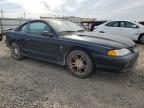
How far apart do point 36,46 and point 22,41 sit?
72 centimetres

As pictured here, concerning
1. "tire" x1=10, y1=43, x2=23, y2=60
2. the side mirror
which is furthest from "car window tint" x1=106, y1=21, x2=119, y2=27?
the side mirror

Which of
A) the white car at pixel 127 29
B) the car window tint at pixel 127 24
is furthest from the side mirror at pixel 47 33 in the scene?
the car window tint at pixel 127 24

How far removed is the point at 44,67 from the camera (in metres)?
4.77

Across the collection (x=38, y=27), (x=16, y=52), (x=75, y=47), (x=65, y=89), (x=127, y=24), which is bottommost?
(x=65, y=89)

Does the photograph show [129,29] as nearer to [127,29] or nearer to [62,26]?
[127,29]

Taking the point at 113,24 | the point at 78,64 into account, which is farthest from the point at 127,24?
the point at 78,64

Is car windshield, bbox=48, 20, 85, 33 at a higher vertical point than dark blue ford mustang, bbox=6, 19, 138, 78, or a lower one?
higher

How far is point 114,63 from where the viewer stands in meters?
3.45

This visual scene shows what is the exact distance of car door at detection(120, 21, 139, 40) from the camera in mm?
9205

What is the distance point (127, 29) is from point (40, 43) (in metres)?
6.29

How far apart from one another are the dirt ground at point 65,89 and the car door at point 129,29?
16.4 ft

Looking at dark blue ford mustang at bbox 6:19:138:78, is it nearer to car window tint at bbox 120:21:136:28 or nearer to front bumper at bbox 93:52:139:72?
front bumper at bbox 93:52:139:72

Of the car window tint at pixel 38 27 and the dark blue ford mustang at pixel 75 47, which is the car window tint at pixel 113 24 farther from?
the car window tint at pixel 38 27

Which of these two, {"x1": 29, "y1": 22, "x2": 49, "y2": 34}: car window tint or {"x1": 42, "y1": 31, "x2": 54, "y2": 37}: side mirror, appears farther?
{"x1": 29, "y1": 22, "x2": 49, "y2": 34}: car window tint
